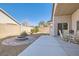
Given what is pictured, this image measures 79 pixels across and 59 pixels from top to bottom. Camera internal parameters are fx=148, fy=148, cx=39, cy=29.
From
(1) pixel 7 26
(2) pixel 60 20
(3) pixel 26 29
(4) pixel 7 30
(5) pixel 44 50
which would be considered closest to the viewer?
(5) pixel 44 50

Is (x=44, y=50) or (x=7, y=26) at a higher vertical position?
(x=7, y=26)

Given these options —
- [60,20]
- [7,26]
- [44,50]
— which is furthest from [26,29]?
[60,20]

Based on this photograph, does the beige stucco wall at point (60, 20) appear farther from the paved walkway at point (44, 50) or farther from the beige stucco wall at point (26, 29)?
the paved walkway at point (44, 50)

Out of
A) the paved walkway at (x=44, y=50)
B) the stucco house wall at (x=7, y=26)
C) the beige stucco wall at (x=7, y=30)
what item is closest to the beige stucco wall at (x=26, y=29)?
the stucco house wall at (x=7, y=26)

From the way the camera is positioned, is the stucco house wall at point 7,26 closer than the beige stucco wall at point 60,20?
Yes

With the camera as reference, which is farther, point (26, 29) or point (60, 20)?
point (60, 20)

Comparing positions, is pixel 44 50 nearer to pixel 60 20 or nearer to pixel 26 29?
pixel 26 29

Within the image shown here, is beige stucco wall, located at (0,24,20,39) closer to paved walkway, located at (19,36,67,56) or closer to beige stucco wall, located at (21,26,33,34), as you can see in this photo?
beige stucco wall, located at (21,26,33,34)

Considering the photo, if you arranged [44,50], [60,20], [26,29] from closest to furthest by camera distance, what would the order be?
[44,50] < [26,29] < [60,20]

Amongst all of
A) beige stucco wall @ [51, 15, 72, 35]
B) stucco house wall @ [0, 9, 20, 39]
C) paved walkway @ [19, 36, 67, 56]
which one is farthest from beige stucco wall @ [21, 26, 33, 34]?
beige stucco wall @ [51, 15, 72, 35]

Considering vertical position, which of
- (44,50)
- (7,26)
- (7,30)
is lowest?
(44,50)

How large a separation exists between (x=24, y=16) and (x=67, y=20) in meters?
7.52

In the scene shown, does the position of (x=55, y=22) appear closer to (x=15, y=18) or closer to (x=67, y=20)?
(x=67, y=20)

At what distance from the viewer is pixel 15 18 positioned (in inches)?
451
